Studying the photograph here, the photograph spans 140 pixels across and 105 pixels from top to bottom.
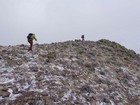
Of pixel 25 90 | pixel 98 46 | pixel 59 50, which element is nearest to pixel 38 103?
pixel 25 90

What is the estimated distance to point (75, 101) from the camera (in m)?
24.3

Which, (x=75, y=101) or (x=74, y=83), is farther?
(x=74, y=83)

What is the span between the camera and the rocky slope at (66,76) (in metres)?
24.3

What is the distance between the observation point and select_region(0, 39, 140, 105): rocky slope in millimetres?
24312

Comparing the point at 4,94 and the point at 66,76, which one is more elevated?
the point at 66,76

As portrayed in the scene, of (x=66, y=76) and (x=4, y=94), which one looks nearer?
(x=4, y=94)

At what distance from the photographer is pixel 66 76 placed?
93.2 ft

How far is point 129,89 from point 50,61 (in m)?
7.89

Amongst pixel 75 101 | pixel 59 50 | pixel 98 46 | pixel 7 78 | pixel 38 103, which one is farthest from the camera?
pixel 98 46

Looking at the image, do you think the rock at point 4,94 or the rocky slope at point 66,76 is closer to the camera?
the rock at point 4,94

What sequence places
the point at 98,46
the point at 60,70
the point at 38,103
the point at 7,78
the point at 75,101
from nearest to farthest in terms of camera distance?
the point at 38,103
the point at 75,101
the point at 7,78
the point at 60,70
the point at 98,46

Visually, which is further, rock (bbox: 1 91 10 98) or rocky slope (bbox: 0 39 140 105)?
rocky slope (bbox: 0 39 140 105)

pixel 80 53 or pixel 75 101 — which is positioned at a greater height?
pixel 80 53

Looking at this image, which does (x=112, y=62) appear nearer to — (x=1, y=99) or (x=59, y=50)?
(x=59, y=50)
